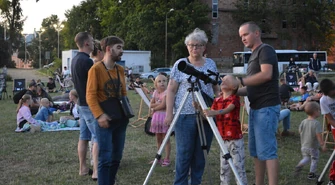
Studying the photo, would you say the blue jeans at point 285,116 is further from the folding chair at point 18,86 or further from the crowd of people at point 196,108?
the folding chair at point 18,86

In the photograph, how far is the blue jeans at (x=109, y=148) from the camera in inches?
179

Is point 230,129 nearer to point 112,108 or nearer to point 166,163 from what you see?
point 112,108

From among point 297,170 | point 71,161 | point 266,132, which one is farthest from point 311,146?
point 71,161

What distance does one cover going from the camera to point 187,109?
4637 millimetres

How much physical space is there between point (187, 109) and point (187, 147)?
0.41 m

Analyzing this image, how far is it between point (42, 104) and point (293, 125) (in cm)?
648

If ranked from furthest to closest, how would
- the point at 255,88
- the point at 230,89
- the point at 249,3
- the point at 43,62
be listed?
1. the point at 43,62
2. the point at 249,3
3. the point at 230,89
4. the point at 255,88

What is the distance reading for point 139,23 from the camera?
49344mm

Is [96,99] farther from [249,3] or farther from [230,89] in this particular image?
[249,3]

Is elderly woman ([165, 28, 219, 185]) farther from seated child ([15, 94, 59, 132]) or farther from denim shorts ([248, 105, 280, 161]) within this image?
seated child ([15, 94, 59, 132])

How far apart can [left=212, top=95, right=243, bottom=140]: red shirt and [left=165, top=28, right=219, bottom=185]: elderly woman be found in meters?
0.28

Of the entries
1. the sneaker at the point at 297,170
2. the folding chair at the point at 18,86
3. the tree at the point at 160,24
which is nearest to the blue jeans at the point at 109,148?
the sneaker at the point at 297,170

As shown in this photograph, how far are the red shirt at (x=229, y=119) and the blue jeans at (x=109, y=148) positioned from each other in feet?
3.62

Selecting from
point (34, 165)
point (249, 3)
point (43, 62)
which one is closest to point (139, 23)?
point (249, 3)
